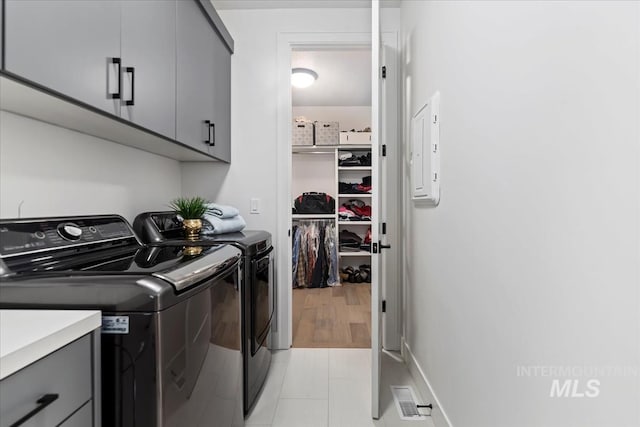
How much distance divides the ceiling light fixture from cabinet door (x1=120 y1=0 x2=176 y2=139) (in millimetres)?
1954

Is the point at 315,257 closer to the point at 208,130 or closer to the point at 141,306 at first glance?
the point at 208,130

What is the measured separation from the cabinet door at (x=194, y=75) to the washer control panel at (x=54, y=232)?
54 cm

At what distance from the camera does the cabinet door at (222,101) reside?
2244mm

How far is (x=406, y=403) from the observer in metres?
1.88

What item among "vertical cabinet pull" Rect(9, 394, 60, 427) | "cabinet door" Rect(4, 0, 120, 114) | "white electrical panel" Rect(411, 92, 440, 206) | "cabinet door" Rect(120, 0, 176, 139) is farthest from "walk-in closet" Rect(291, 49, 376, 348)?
"vertical cabinet pull" Rect(9, 394, 60, 427)

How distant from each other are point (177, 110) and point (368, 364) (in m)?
2.00

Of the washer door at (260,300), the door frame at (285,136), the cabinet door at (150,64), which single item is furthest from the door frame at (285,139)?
the cabinet door at (150,64)

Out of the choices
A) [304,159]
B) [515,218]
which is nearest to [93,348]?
[515,218]

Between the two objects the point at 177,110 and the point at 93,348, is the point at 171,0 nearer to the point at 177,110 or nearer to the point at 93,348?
the point at 177,110

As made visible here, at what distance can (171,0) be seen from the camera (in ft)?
5.37

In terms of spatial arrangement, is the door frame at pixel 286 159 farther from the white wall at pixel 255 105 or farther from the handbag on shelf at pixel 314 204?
the handbag on shelf at pixel 314 204

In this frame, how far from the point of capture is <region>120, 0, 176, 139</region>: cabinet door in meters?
1.28

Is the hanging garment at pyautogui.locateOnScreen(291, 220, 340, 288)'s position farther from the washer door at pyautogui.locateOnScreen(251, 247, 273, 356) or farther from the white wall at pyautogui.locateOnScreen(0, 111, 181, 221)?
the white wall at pyautogui.locateOnScreen(0, 111, 181, 221)

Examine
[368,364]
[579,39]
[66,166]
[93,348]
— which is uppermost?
[579,39]
